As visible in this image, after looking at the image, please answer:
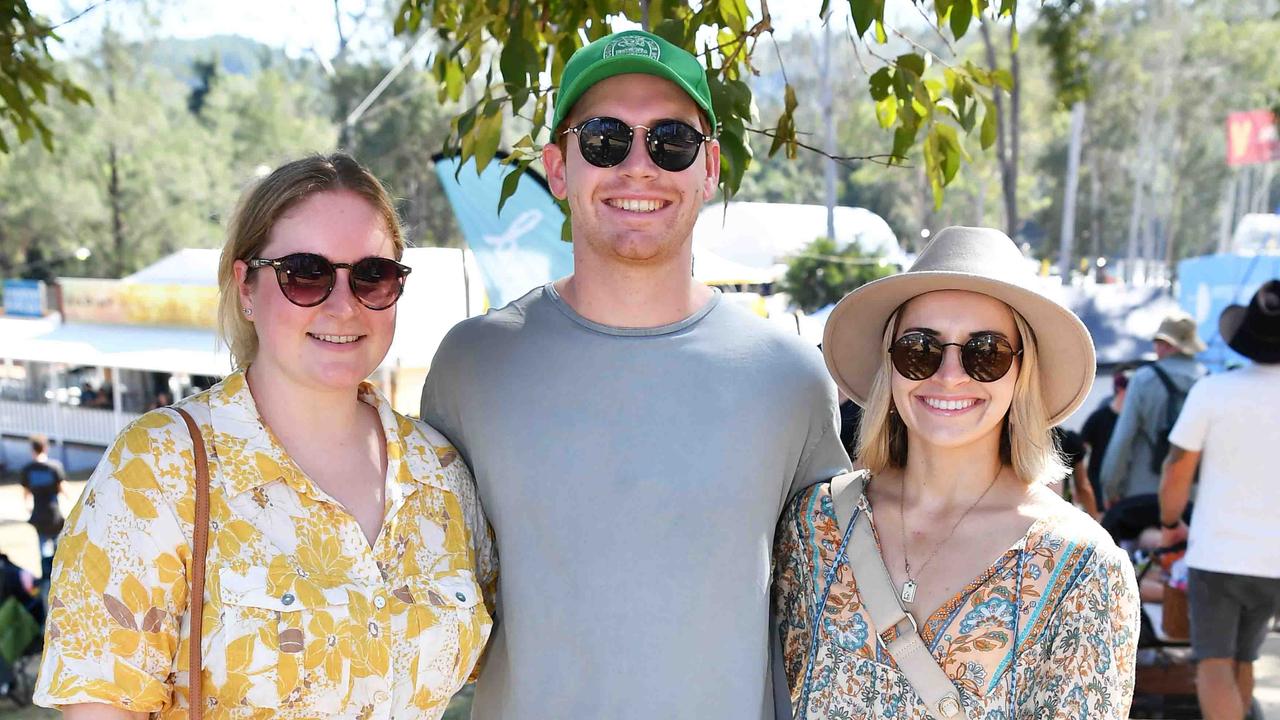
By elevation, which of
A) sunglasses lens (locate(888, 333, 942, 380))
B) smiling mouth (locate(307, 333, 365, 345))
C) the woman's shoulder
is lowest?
the woman's shoulder

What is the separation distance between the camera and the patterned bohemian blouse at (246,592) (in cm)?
162

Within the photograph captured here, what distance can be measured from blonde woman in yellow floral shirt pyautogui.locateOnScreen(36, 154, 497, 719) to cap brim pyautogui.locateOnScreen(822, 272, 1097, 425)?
2.84 feet

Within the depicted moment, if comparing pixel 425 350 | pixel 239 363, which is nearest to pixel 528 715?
pixel 239 363

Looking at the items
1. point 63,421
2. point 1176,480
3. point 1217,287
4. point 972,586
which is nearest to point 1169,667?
point 1176,480

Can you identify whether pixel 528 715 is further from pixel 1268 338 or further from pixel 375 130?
pixel 375 130

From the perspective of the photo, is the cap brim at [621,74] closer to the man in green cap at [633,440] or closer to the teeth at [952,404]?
the man in green cap at [633,440]

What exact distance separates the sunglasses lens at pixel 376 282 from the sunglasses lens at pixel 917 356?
939 millimetres

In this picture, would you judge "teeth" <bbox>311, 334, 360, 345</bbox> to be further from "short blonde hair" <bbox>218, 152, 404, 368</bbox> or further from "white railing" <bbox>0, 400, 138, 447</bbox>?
"white railing" <bbox>0, 400, 138, 447</bbox>

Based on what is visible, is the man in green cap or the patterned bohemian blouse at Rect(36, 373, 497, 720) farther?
the man in green cap

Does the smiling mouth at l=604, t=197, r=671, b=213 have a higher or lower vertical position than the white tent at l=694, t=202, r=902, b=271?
higher

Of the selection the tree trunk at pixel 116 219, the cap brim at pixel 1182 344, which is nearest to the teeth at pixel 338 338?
the cap brim at pixel 1182 344

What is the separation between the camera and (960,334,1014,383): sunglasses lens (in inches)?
76.5

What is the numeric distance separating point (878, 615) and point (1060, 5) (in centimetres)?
624

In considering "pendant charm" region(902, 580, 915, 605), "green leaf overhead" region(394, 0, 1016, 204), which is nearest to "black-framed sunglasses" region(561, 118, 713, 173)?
"green leaf overhead" region(394, 0, 1016, 204)
